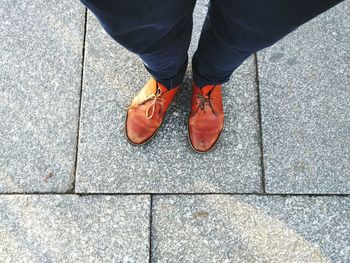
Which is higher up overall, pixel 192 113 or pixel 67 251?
pixel 192 113

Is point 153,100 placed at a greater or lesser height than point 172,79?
lesser

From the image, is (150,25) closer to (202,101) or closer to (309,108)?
(202,101)

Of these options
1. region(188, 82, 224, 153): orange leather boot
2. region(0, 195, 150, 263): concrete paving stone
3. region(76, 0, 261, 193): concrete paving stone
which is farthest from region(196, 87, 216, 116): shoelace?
region(0, 195, 150, 263): concrete paving stone

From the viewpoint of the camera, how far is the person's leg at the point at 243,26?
0.87 meters

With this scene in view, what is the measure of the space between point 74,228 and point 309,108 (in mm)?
1034

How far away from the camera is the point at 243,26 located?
980 mm

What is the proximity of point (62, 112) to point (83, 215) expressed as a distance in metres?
0.43

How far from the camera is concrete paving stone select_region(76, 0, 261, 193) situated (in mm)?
1579

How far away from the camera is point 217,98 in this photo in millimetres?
1606

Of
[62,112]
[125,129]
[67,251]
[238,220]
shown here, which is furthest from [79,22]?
[238,220]

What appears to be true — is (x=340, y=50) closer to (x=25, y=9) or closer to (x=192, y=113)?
(x=192, y=113)

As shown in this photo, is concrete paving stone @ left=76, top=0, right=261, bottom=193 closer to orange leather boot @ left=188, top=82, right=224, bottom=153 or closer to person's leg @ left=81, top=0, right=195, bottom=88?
orange leather boot @ left=188, top=82, right=224, bottom=153

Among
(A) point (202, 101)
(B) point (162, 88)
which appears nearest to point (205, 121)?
(A) point (202, 101)

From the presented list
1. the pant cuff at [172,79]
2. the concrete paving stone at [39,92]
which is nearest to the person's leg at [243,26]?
the pant cuff at [172,79]
